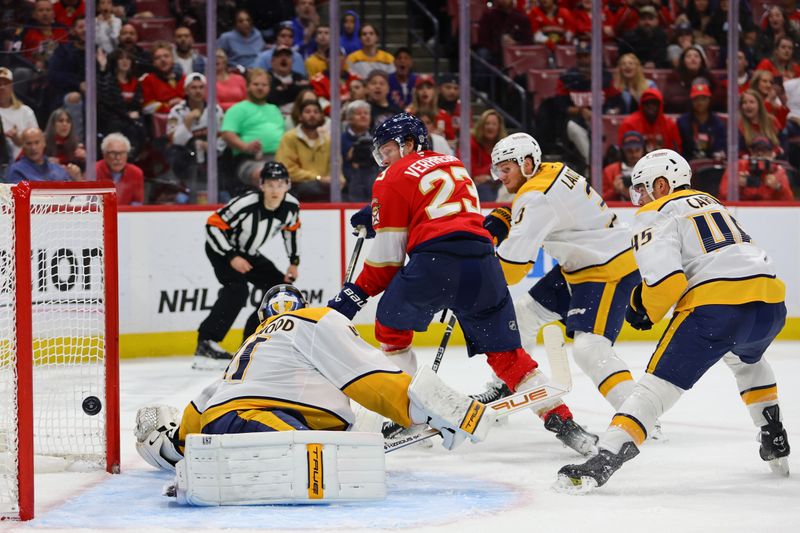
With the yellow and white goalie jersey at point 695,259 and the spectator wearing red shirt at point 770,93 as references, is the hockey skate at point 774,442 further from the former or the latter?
the spectator wearing red shirt at point 770,93

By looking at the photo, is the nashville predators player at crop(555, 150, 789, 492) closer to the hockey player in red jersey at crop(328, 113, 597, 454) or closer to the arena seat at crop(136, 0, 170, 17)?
the hockey player in red jersey at crop(328, 113, 597, 454)

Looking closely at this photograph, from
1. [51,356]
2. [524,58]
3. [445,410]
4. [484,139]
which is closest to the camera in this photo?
[445,410]

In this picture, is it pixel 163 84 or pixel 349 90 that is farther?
pixel 349 90

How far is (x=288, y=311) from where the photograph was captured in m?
3.42

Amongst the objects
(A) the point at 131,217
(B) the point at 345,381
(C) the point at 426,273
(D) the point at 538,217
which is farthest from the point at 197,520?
(A) the point at 131,217

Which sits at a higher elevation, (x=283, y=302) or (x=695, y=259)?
(x=695, y=259)

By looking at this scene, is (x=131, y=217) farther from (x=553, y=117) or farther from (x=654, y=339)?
(x=654, y=339)

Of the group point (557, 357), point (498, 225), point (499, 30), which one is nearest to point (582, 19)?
point (499, 30)

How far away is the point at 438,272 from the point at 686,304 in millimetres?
832

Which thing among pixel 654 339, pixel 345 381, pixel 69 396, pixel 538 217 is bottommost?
pixel 654 339

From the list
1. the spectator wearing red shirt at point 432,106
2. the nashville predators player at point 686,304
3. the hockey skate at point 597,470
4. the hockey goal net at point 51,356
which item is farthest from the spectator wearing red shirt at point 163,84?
the hockey skate at point 597,470

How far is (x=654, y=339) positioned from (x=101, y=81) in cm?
363

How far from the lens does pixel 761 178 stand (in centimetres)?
783

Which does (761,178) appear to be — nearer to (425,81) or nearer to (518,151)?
(425,81)
